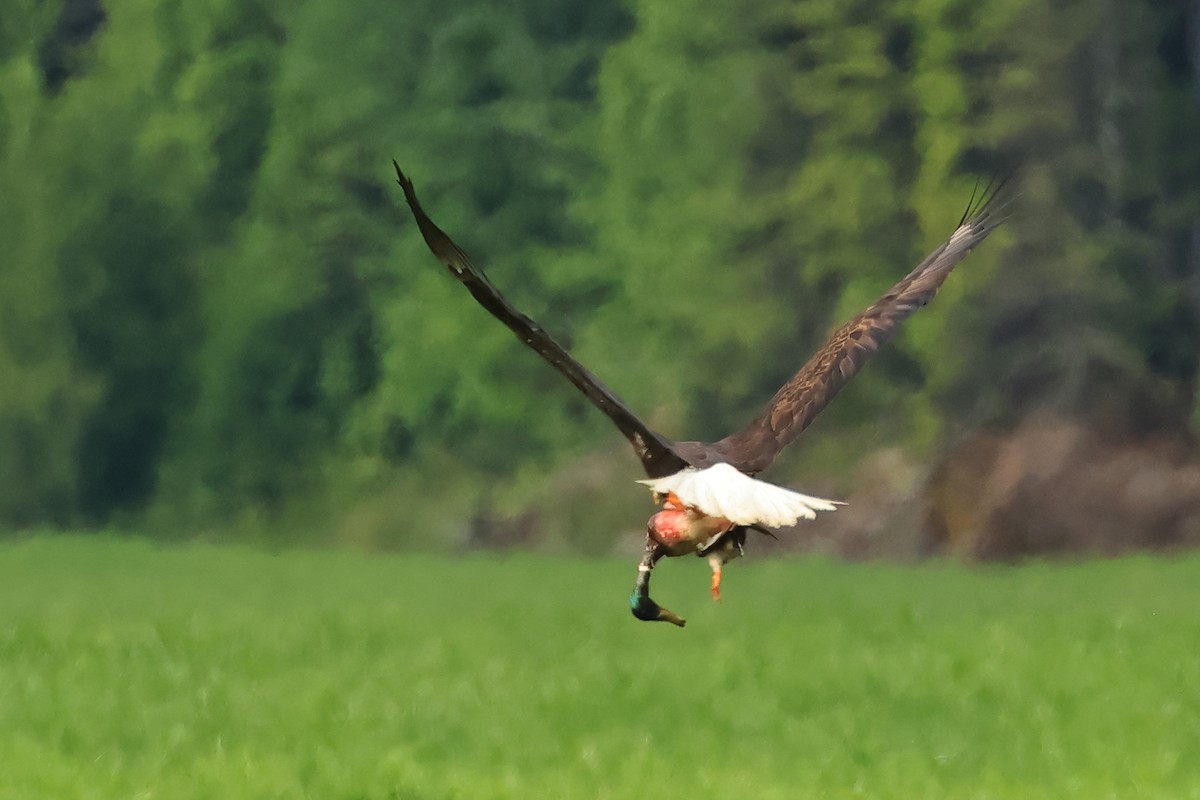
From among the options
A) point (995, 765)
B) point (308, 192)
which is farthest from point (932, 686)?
point (308, 192)

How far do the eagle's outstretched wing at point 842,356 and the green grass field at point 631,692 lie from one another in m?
4.48

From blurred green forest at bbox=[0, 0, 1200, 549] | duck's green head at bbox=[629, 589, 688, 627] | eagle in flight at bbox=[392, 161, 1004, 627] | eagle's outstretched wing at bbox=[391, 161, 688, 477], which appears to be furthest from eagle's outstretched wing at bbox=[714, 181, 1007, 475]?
blurred green forest at bbox=[0, 0, 1200, 549]

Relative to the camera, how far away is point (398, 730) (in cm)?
1570

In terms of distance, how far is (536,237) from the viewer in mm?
40094

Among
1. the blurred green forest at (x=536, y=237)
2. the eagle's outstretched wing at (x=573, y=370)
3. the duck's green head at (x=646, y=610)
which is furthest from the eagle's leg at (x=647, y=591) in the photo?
the blurred green forest at (x=536, y=237)

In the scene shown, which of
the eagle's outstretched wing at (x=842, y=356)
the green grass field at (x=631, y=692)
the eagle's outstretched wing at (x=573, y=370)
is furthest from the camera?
the green grass field at (x=631, y=692)

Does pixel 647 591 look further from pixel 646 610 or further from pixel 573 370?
pixel 573 370

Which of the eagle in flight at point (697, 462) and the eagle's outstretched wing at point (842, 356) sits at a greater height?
the eagle's outstretched wing at point (842, 356)

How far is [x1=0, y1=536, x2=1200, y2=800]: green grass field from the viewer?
44.5ft

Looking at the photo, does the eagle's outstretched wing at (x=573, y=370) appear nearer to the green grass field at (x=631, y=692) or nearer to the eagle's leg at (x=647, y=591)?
the eagle's leg at (x=647, y=591)

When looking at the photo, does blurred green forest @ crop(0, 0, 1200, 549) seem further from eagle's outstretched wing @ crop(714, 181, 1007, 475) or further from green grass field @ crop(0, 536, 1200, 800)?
eagle's outstretched wing @ crop(714, 181, 1007, 475)

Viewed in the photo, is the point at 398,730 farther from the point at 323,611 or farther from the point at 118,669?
the point at 323,611

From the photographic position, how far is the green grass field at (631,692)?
13.6m

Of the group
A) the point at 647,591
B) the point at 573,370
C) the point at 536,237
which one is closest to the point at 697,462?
the point at 573,370
